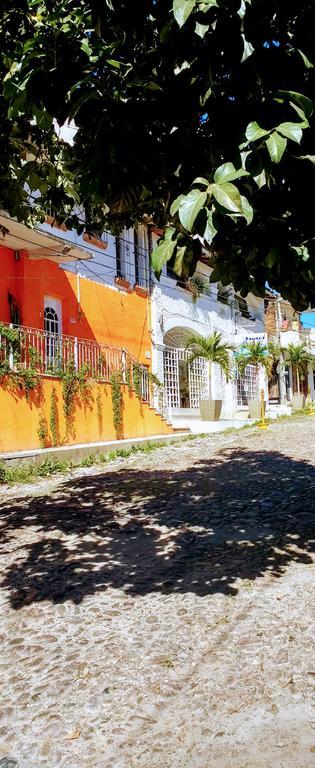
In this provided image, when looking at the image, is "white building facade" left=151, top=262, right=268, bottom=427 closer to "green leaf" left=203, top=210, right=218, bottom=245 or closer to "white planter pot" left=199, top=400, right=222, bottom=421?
"white planter pot" left=199, top=400, right=222, bottom=421

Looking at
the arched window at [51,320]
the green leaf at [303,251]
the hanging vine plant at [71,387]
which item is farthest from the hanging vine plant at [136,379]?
the green leaf at [303,251]

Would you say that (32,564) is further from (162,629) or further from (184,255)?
(184,255)

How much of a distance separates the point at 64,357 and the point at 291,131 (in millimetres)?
10046

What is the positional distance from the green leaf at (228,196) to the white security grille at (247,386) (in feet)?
75.2

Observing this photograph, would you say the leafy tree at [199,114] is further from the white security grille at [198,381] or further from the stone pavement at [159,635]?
the white security grille at [198,381]

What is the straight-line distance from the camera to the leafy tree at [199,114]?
6.82ft

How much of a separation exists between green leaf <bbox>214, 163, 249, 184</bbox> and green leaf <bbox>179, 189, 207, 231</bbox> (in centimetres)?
10

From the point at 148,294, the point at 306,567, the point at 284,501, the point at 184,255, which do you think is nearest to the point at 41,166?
the point at 184,255

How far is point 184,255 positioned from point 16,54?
63.3 inches

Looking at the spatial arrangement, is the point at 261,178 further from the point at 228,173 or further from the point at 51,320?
the point at 51,320

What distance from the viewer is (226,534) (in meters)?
5.54

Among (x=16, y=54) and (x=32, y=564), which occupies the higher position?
(x=16, y=54)

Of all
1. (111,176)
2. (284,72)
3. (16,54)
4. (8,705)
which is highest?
(16,54)

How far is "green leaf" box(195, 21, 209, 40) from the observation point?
6.81 feet
